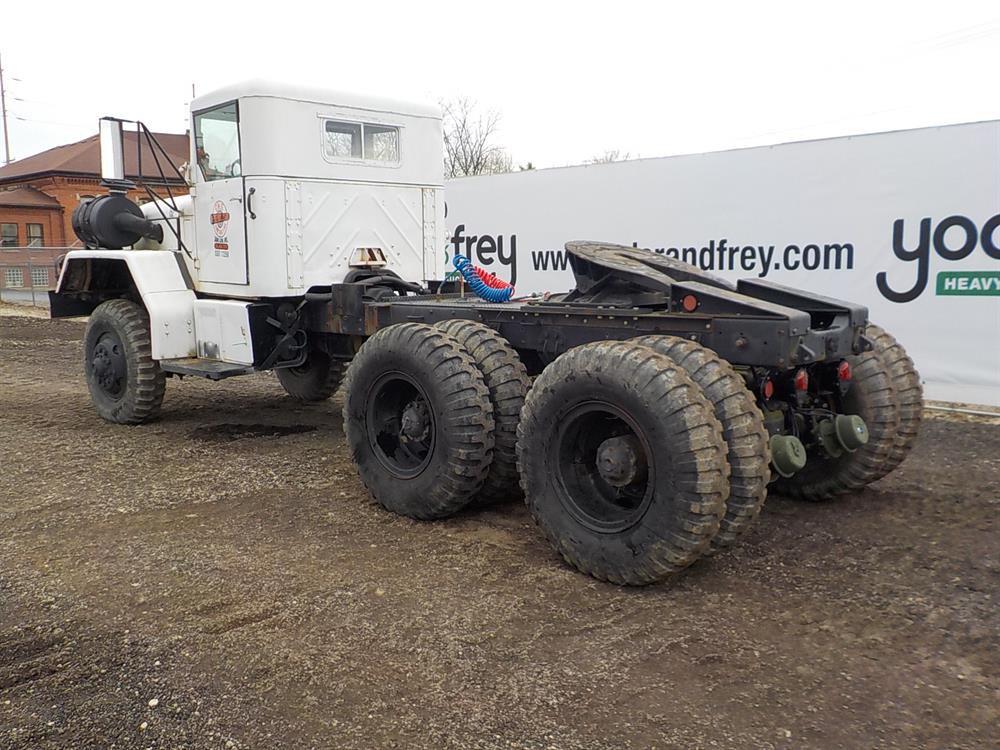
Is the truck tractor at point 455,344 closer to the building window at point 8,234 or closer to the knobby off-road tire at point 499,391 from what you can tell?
the knobby off-road tire at point 499,391

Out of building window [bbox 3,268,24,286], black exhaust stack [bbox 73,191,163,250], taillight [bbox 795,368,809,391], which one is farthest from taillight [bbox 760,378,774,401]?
building window [bbox 3,268,24,286]

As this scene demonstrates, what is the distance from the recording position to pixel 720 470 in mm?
3873

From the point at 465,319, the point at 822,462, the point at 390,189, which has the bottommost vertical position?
the point at 822,462

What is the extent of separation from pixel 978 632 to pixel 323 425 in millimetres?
5836

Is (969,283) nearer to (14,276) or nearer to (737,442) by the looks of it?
(737,442)

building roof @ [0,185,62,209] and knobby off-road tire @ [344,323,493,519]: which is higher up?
building roof @ [0,185,62,209]

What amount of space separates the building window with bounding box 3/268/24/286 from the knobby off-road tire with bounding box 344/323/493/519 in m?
23.4

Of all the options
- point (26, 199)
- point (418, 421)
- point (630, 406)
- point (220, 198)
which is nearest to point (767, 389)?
point (630, 406)

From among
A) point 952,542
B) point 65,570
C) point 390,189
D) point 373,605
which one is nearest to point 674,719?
point 373,605

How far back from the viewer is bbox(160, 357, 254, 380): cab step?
7.00 m

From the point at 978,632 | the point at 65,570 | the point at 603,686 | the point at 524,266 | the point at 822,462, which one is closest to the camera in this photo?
the point at 603,686

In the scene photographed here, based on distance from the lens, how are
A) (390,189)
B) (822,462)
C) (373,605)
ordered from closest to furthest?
1. (373,605)
2. (822,462)
3. (390,189)

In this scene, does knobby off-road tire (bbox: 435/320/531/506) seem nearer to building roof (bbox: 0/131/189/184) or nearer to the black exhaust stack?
the black exhaust stack

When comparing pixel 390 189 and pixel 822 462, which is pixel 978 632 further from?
pixel 390 189
